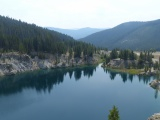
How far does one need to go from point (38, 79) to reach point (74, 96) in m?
47.6

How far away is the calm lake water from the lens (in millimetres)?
88375

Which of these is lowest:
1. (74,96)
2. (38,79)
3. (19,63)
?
(74,96)

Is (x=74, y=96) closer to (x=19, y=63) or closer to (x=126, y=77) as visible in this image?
(x=126, y=77)

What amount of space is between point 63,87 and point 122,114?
53.1 meters

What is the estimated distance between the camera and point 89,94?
387 feet

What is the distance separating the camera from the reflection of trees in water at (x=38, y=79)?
432ft

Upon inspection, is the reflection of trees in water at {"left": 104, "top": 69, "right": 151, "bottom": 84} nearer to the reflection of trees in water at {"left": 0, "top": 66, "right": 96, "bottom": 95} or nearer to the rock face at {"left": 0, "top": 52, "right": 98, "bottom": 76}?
the reflection of trees in water at {"left": 0, "top": 66, "right": 96, "bottom": 95}

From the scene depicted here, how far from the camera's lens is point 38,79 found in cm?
15488

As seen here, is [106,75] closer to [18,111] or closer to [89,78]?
[89,78]

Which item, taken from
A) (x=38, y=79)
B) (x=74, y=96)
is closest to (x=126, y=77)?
(x=38, y=79)

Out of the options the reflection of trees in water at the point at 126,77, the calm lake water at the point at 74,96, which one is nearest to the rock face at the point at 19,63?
the calm lake water at the point at 74,96

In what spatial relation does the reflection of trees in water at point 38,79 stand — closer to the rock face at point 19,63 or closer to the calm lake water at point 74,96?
the calm lake water at point 74,96

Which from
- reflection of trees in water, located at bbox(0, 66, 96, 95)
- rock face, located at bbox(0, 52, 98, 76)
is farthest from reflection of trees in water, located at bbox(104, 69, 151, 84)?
rock face, located at bbox(0, 52, 98, 76)

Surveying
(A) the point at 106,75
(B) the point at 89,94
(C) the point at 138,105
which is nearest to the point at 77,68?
(A) the point at 106,75
